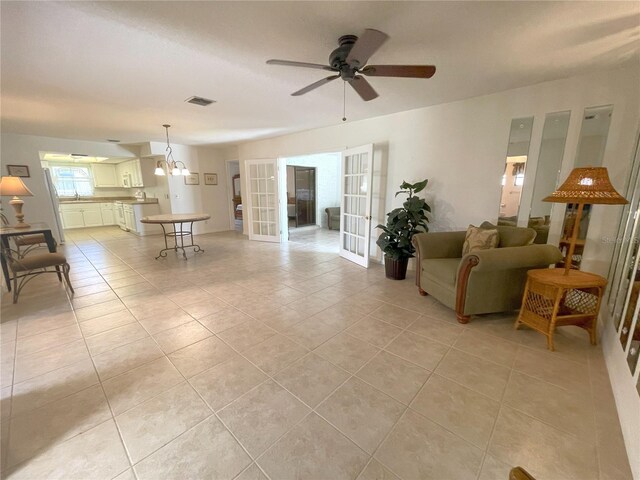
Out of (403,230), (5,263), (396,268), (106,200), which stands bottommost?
(396,268)

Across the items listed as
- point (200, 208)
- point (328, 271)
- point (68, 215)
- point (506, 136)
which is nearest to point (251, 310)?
point (328, 271)

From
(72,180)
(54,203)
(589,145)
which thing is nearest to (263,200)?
(54,203)

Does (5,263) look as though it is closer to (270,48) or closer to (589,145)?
(270,48)

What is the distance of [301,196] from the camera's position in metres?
7.79

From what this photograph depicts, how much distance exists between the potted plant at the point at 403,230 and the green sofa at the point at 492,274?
746mm

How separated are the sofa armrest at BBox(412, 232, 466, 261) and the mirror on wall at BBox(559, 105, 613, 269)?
0.96 metres

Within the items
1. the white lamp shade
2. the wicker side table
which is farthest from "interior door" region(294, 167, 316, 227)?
the wicker side table

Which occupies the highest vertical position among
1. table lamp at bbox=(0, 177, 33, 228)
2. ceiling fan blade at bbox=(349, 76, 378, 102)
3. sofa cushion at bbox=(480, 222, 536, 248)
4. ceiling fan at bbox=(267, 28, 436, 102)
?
ceiling fan at bbox=(267, 28, 436, 102)

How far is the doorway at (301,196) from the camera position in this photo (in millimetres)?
7589

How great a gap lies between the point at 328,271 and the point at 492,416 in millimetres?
2734

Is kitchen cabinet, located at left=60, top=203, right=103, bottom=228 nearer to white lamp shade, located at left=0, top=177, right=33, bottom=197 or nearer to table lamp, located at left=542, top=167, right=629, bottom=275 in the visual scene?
white lamp shade, located at left=0, top=177, right=33, bottom=197

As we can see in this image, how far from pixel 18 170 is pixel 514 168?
28.1 ft

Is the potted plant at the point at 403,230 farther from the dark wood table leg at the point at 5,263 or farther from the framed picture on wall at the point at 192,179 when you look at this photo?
the framed picture on wall at the point at 192,179

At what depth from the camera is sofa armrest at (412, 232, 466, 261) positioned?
9.89 feet
